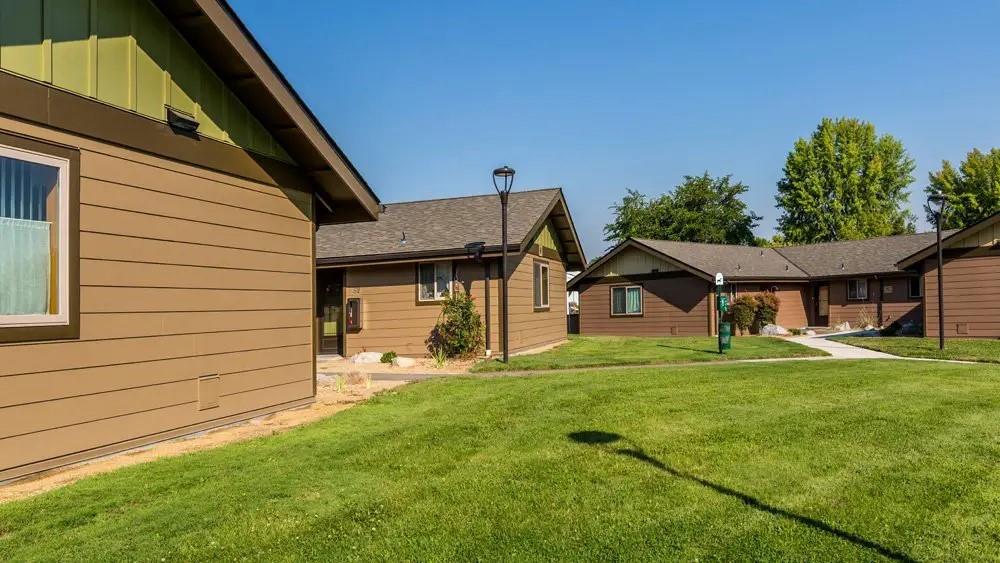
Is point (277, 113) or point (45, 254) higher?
point (277, 113)

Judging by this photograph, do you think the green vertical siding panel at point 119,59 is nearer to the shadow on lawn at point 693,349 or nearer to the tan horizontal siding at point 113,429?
the tan horizontal siding at point 113,429

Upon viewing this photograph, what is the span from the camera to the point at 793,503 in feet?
14.4

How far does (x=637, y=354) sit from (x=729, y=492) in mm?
11736

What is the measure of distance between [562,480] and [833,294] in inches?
1102

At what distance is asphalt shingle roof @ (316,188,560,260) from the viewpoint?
1623cm

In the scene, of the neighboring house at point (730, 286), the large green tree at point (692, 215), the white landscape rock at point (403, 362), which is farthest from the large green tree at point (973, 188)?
the white landscape rock at point (403, 362)

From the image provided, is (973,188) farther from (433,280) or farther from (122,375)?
(122,375)

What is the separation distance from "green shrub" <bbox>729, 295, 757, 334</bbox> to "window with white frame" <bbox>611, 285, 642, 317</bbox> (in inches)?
148

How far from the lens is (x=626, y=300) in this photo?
26.9 meters

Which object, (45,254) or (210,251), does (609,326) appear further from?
(45,254)

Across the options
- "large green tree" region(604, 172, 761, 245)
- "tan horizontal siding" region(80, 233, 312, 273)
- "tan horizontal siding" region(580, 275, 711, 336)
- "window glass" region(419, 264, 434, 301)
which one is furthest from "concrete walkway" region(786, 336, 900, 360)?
"large green tree" region(604, 172, 761, 245)

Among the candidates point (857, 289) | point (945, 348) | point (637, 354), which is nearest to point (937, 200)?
point (945, 348)

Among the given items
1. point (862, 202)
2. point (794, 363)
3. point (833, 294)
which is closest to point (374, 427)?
point (794, 363)

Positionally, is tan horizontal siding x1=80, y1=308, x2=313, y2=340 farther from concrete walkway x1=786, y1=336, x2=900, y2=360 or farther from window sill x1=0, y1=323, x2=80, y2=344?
concrete walkway x1=786, y1=336, x2=900, y2=360
